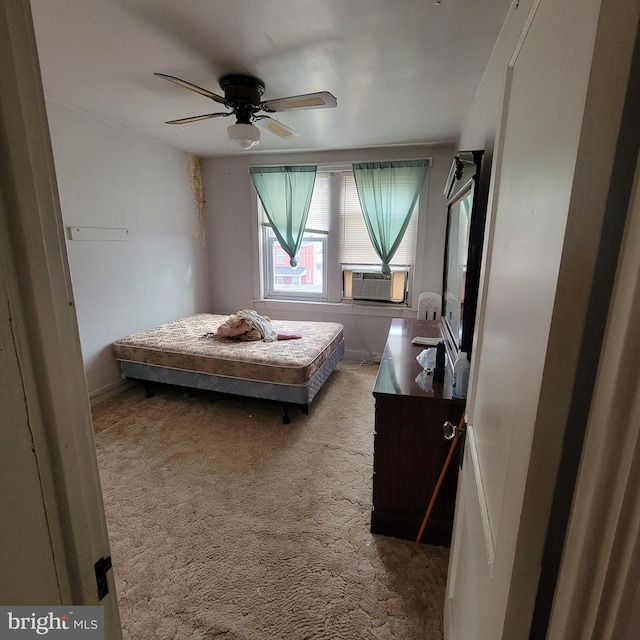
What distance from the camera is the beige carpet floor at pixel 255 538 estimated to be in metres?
1.33

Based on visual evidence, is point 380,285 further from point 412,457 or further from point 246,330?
point 412,457

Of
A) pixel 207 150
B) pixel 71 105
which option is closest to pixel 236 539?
pixel 71 105

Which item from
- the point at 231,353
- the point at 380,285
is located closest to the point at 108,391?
the point at 231,353

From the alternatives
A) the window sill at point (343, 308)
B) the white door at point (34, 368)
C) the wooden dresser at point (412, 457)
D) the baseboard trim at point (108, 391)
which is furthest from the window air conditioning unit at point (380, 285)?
the white door at point (34, 368)

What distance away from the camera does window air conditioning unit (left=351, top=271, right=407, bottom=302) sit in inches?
157

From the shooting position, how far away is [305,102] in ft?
6.64

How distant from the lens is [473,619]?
78cm

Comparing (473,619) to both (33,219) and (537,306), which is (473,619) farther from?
(33,219)

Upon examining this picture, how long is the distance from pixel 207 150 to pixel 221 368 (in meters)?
2.72

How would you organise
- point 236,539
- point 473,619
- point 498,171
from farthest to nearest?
point 236,539
point 498,171
point 473,619

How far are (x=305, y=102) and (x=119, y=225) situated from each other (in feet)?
7.37

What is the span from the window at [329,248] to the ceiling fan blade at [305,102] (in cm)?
185

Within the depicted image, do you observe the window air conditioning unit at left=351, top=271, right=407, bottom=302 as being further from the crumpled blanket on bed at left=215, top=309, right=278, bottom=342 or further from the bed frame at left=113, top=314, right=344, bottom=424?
the crumpled blanket on bed at left=215, top=309, right=278, bottom=342

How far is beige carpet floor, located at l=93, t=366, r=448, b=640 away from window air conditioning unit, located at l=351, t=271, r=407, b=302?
170 cm
